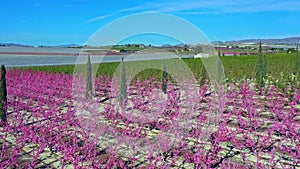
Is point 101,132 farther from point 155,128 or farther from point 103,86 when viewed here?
point 103,86

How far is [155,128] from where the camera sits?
25.1ft

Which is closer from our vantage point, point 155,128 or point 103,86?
point 155,128

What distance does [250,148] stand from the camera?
589cm

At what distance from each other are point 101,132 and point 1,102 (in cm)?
288

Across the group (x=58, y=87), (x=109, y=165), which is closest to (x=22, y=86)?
(x=58, y=87)

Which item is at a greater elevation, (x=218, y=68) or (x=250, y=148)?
(x=218, y=68)

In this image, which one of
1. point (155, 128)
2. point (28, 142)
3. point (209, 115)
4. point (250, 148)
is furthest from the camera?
point (209, 115)

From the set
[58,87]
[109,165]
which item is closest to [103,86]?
[58,87]

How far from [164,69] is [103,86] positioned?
2829 millimetres

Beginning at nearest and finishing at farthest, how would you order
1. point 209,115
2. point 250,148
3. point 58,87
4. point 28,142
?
point 250,148 → point 28,142 → point 209,115 → point 58,87

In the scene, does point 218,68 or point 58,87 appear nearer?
point 58,87

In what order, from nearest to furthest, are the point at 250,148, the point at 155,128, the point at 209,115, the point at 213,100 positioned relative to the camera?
the point at 250,148 < the point at 155,128 < the point at 209,115 < the point at 213,100

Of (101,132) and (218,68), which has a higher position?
(218,68)

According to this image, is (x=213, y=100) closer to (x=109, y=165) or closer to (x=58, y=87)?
(x=58, y=87)
